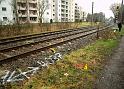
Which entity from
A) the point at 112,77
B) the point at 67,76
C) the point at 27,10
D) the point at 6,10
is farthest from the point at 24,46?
the point at 27,10

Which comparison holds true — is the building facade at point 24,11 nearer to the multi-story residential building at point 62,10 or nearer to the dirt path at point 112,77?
the multi-story residential building at point 62,10

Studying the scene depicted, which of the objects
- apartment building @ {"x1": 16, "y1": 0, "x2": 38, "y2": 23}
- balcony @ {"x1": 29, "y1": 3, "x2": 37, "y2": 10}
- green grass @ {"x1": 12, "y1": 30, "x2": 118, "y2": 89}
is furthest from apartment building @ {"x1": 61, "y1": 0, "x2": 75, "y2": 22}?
green grass @ {"x1": 12, "y1": 30, "x2": 118, "y2": 89}

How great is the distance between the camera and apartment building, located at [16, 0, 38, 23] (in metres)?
60.2

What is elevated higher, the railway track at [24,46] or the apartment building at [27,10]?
the apartment building at [27,10]

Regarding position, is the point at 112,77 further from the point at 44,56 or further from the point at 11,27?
the point at 11,27

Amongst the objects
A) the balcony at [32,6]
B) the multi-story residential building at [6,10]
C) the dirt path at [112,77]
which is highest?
the balcony at [32,6]

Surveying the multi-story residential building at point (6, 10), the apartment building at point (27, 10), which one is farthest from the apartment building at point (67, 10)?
the multi-story residential building at point (6, 10)

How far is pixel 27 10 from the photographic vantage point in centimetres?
6444

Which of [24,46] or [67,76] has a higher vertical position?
[24,46]

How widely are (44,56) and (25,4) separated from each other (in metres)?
54.2

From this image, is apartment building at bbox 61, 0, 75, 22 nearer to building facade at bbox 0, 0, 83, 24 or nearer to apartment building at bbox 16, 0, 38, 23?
building facade at bbox 0, 0, 83, 24

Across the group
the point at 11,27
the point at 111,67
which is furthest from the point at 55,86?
the point at 11,27

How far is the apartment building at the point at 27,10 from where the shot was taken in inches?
2369

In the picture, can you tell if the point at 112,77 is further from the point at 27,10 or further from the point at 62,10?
the point at 62,10
